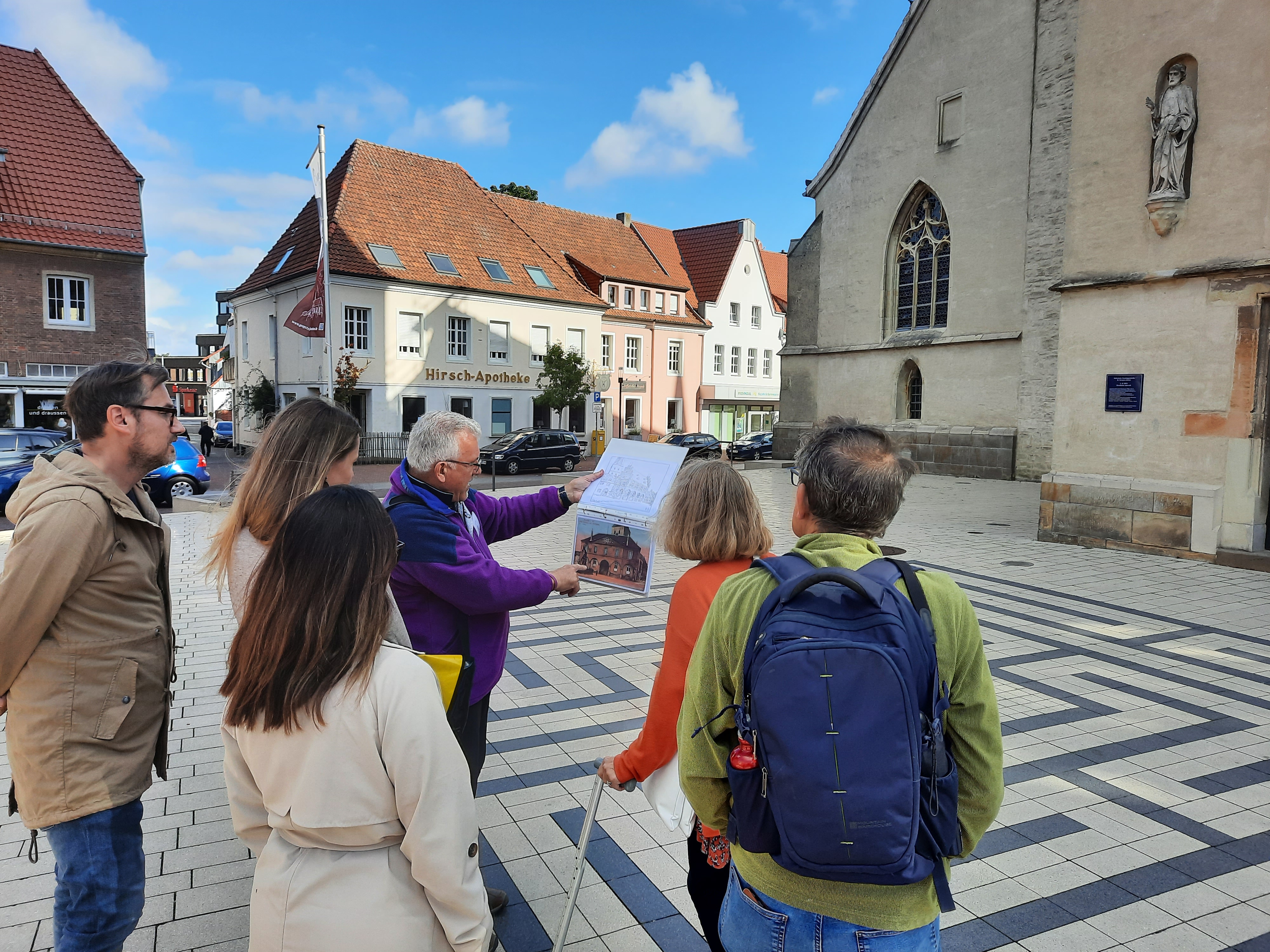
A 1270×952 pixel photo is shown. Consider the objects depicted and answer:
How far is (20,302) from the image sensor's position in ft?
76.4

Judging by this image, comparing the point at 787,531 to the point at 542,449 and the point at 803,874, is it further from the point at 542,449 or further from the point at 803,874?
the point at 542,449

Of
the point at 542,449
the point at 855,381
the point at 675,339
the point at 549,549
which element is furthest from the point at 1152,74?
the point at 675,339

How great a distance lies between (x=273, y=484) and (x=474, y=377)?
3274 cm

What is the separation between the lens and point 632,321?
43.3 metres

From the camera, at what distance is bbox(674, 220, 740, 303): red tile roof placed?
4828 centimetres

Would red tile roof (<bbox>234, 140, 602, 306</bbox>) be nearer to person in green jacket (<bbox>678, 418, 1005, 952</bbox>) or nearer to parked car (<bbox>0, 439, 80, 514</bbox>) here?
parked car (<bbox>0, 439, 80, 514</bbox>)

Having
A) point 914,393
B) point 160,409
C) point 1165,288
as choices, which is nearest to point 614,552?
point 160,409

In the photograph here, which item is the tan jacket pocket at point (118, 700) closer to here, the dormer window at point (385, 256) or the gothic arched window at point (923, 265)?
the gothic arched window at point (923, 265)

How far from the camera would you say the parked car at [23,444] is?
632 inches

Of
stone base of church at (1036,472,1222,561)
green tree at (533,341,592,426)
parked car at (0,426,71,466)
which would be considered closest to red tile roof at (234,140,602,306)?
green tree at (533,341,592,426)

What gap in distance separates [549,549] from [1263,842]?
9.88m

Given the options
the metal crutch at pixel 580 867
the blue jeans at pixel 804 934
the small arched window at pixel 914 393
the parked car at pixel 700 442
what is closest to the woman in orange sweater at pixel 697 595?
the metal crutch at pixel 580 867

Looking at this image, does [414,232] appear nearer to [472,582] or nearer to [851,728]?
[472,582]

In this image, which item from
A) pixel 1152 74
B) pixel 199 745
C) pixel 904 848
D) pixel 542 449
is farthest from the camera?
pixel 542 449
